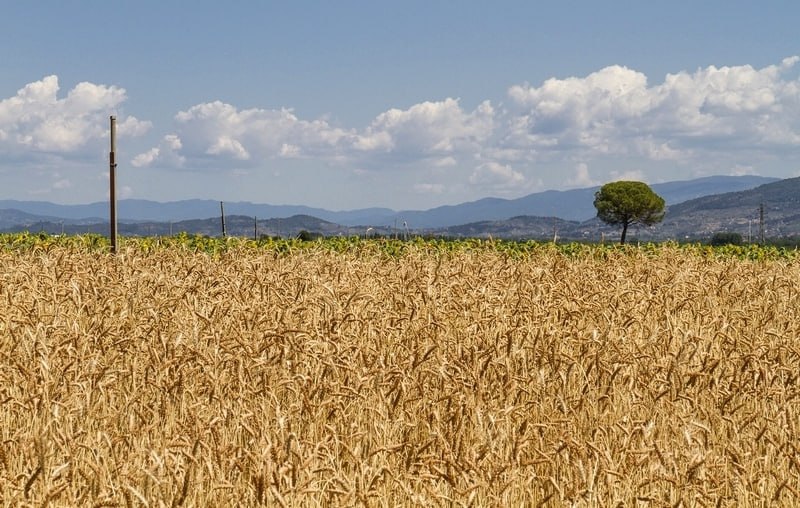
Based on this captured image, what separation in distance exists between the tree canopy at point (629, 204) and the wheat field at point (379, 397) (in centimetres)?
8795

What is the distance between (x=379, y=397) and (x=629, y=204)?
94.9m

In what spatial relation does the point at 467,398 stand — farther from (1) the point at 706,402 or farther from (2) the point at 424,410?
(1) the point at 706,402

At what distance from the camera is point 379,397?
5.83 meters

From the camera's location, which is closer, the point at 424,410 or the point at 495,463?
the point at 495,463

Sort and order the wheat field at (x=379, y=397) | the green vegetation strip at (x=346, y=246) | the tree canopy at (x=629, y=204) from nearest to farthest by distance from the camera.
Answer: the wheat field at (x=379, y=397)
the green vegetation strip at (x=346, y=246)
the tree canopy at (x=629, y=204)

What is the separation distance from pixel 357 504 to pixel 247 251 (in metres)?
12.9

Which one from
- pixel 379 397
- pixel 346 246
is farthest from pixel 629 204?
pixel 379 397

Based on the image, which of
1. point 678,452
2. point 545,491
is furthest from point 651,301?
point 545,491

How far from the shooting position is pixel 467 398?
6.13 m

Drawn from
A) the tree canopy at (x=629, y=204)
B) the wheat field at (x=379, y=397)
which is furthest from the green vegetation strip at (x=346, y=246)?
the tree canopy at (x=629, y=204)

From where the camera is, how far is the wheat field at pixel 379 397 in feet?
14.5

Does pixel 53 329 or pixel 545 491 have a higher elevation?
pixel 53 329

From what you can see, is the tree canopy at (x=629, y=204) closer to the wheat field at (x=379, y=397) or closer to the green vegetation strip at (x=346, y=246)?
the green vegetation strip at (x=346, y=246)

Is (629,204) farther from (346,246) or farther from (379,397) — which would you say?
(379,397)
